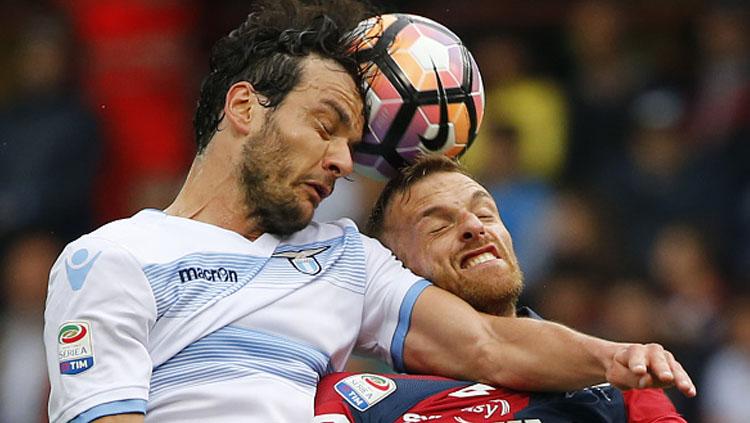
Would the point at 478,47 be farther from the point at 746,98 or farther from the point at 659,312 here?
the point at 659,312

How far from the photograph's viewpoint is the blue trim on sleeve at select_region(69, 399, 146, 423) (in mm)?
4031

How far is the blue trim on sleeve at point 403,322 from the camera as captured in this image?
464 centimetres

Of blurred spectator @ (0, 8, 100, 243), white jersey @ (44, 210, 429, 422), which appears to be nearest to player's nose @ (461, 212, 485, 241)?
white jersey @ (44, 210, 429, 422)

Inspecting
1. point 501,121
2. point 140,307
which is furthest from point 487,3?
point 140,307

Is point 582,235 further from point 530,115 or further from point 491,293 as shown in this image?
point 491,293

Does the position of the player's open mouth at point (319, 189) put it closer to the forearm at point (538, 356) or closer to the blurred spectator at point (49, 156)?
the forearm at point (538, 356)

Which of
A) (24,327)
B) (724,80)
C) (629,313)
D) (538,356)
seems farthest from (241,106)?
(724,80)

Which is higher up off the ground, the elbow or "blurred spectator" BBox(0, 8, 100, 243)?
the elbow

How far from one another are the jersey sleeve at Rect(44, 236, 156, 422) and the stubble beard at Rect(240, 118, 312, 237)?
55 centimetres

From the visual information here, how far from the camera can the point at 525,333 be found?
452 cm

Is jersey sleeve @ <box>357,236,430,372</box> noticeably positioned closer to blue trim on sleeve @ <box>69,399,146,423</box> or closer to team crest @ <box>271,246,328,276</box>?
team crest @ <box>271,246,328,276</box>

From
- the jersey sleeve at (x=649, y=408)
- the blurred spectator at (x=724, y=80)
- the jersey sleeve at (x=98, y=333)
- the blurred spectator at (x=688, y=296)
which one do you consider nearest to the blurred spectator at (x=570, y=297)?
the blurred spectator at (x=688, y=296)

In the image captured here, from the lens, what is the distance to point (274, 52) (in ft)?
16.0

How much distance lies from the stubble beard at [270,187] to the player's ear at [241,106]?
0.08 meters
